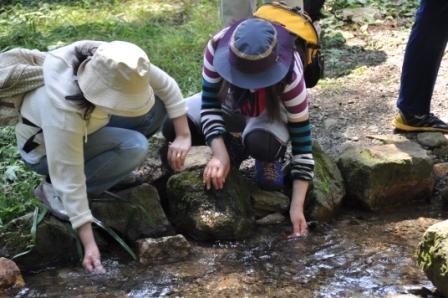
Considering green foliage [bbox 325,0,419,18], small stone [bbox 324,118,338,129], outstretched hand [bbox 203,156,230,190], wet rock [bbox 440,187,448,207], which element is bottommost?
wet rock [bbox 440,187,448,207]

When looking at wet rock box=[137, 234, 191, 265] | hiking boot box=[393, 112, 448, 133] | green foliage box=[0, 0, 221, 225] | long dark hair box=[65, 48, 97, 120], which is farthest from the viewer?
green foliage box=[0, 0, 221, 225]

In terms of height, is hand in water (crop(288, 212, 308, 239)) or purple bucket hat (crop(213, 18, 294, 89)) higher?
purple bucket hat (crop(213, 18, 294, 89))

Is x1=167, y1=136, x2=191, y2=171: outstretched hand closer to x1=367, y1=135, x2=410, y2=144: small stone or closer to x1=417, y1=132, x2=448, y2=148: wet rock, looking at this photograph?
x1=367, y1=135, x2=410, y2=144: small stone

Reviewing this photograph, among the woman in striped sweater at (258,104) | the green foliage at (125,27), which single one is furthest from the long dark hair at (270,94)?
the green foliage at (125,27)

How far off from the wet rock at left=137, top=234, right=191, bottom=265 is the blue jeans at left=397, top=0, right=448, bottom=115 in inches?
63.6

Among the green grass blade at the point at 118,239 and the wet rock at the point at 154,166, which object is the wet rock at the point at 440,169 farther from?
the green grass blade at the point at 118,239

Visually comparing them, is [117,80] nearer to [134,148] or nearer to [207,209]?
[134,148]

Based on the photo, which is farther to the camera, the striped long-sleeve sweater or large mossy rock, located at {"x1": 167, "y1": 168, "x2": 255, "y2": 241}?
large mossy rock, located at {"x1": 167, "y1": 168, "x2": 255, "y2": 241}

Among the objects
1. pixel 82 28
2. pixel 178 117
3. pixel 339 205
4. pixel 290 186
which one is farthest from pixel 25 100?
pixel 82 28

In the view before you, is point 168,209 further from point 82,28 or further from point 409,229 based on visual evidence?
point 82,28

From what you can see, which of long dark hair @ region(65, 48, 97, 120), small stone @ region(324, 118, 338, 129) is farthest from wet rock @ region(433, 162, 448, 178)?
long dark hair @ region(65, 48, 97, 120)

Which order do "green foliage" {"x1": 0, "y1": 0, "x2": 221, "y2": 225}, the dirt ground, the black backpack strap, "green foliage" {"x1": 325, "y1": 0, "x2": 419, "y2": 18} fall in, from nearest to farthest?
1. the black backpack strap
2. the dirt ground
3. "green foliage" {"x1": 0, "y1": 0, "x2": 221, "y2": 225}
4. "green foliage" {"x1": 325, "y1": 0, "x2": 419, "y2": 18}

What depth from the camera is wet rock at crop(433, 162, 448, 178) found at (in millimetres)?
3264

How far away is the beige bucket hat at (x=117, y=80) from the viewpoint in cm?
217
